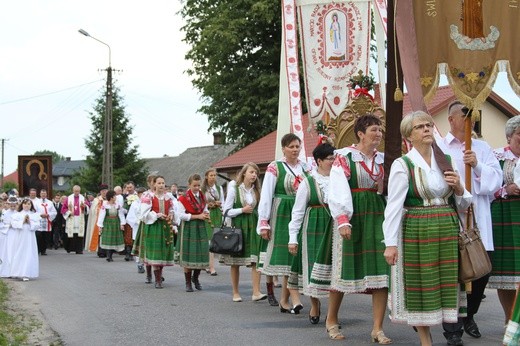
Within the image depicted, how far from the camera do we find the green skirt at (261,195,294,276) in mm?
11492

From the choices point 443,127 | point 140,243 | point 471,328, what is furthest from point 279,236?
point 443,127

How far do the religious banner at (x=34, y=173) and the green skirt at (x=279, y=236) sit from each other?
19.2m

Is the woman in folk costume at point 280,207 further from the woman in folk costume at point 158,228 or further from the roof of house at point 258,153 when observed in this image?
the roof of house at point 258,153

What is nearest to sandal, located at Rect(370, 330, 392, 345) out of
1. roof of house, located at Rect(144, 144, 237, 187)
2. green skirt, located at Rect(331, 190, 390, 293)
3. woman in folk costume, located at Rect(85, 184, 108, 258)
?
green skirt, located at Rect(331, 190, 390, 293)

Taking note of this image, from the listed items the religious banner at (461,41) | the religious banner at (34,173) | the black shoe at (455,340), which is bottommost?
the black shoe at (455,340)

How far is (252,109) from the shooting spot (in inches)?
1558

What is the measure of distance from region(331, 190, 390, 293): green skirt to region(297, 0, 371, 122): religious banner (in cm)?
460

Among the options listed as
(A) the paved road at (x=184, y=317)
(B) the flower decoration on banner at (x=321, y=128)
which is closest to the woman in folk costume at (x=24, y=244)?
(A) the paved road at (x=184, y=317)

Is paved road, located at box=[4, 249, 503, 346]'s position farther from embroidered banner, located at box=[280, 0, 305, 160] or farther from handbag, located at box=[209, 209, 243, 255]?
embroidered banner, located at box=[280, 0, 305, 160]

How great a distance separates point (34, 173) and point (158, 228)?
587 inches

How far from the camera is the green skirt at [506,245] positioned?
28.8 ft

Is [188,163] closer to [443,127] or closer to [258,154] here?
[258,154]

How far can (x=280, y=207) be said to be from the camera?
1159cm

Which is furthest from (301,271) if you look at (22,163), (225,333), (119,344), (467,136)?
(22,163)
